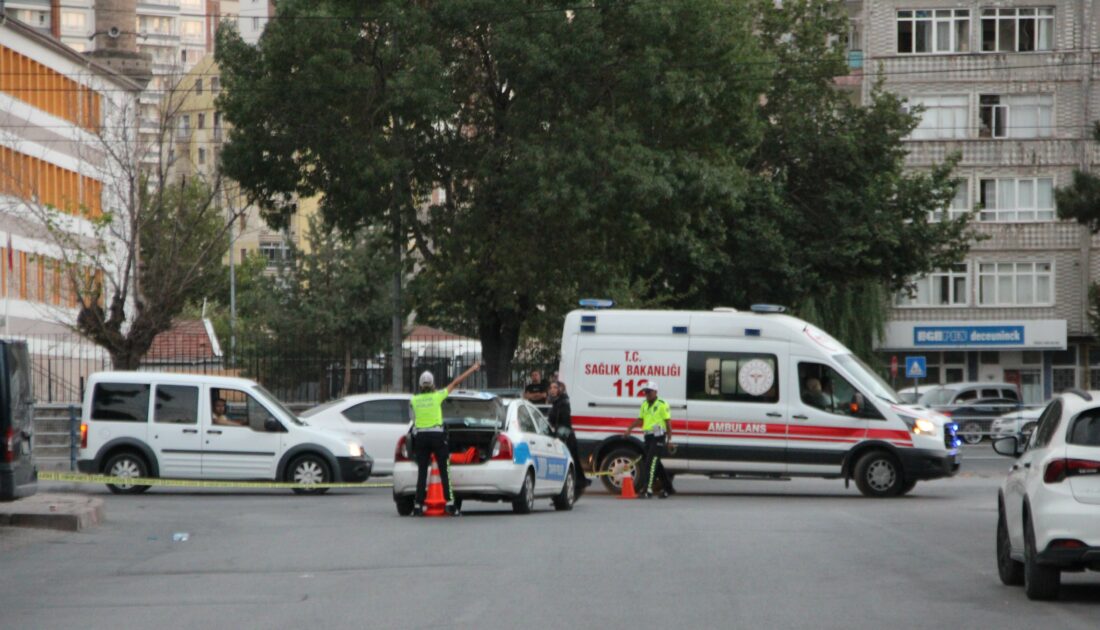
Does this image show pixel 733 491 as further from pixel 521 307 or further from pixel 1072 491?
pixel 1072 491

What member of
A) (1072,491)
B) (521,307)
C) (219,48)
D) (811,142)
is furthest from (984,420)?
(1072,491)

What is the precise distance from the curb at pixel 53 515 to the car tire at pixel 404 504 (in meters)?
3.41

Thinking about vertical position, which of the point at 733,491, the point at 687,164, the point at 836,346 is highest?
the point at 687,164

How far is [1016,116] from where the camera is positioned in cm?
6309

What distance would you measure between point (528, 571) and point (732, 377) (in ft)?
42.4

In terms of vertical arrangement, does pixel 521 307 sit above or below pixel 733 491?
above

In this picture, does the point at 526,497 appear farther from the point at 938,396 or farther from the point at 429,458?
the point at 938,396

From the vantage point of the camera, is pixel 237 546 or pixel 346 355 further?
pixel 346 355

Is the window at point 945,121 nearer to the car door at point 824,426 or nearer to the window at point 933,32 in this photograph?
the window at point 933,32

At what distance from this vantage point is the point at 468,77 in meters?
36.7

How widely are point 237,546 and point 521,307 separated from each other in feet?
73.7

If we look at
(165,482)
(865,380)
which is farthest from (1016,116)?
(165,482)

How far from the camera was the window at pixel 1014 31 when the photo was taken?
62938 mm

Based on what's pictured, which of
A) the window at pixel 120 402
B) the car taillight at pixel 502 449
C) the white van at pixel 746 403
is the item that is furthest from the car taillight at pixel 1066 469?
the window at pixel 120 402
